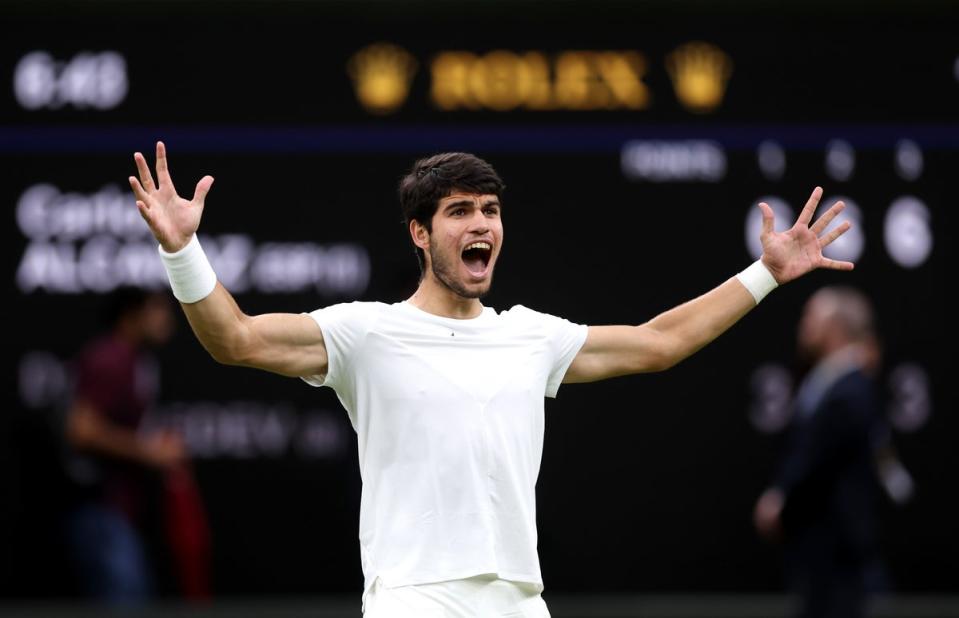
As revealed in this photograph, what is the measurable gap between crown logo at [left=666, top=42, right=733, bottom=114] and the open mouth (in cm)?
359

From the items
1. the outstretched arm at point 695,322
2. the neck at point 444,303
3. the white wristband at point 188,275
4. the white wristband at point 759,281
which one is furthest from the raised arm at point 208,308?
the white wristband at point 759,281

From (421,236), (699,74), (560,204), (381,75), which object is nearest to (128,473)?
(381,75)

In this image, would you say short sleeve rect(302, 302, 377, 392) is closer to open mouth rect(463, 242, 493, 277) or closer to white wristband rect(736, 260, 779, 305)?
open mouth rect(463, 242, 493, 277)

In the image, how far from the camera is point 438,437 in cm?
456

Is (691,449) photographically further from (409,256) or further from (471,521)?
(471,521)

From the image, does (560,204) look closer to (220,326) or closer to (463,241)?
(463,241)

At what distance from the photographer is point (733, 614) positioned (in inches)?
319

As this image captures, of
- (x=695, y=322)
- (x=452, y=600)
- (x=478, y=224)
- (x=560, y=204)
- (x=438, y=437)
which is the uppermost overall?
(x=560, y=204)

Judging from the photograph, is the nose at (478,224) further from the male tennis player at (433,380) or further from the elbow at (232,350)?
the elbow at (232,350)

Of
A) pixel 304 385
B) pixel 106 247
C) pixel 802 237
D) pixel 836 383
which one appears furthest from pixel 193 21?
pixel 802 237

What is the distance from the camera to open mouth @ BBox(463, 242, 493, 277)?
4703mm

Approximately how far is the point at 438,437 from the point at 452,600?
37 cm

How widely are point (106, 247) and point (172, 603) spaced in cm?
150

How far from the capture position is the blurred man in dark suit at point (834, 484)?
7758mm
